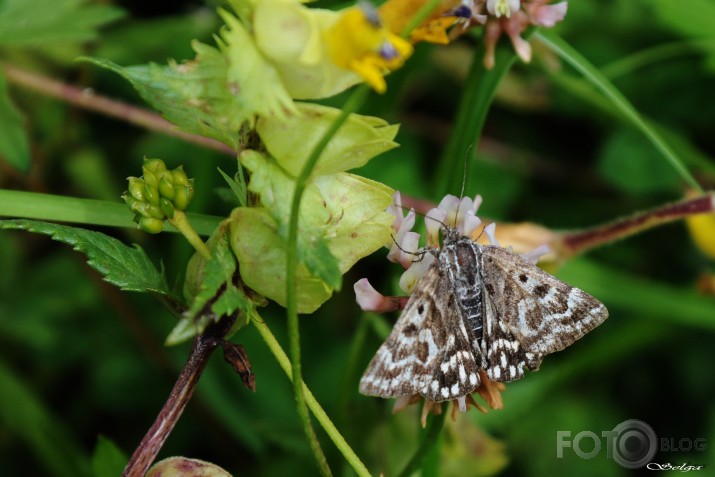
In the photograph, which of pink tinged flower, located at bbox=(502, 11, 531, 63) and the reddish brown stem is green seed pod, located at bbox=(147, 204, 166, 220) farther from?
the reddish brown stem

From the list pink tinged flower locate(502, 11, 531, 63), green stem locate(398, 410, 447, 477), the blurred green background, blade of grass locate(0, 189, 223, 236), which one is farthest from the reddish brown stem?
green stem locate(398, 410, 447, 477)

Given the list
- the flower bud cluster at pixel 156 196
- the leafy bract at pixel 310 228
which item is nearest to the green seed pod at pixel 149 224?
the flower bud cluster at pixel 156 196

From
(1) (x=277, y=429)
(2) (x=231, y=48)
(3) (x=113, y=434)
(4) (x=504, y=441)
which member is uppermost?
(2) (x=231, y=48)

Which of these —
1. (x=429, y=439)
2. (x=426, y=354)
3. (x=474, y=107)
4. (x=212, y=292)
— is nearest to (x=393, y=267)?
(x=474, y=107)

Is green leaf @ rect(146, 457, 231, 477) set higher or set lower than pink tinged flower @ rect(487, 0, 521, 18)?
lower

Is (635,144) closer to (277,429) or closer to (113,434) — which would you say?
(277,429)

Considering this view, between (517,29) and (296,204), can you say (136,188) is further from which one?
(517,29)

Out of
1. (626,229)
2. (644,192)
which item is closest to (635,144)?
(644,192)
